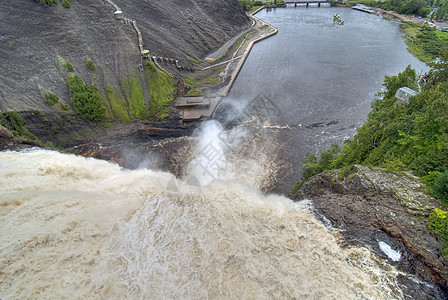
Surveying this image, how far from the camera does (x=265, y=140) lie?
110 feet

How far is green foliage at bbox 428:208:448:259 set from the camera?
13.5 meters

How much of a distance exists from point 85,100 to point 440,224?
3847cm

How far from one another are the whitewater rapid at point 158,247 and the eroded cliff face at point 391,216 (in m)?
1.10

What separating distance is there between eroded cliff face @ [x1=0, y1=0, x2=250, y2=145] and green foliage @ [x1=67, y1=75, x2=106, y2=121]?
0.94 meters

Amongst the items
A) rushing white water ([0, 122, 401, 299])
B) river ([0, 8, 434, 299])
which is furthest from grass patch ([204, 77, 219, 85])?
rushing white water ([0, 122, 401, 299])

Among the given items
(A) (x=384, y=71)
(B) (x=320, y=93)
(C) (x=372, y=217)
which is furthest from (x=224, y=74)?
(C) (x=372, y=217)

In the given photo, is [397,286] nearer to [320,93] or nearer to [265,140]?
[265,140]

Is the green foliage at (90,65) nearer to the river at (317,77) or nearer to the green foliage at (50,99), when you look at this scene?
the green foliage at (50,99)

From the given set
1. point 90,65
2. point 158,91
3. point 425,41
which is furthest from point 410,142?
point 425,41

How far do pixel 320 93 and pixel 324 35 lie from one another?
3180 cm

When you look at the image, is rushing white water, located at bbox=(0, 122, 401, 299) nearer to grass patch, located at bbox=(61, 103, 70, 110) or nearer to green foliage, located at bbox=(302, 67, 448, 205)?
green foliage, located at bbox=(302, 67, 448, 205)

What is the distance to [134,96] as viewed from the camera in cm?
3719

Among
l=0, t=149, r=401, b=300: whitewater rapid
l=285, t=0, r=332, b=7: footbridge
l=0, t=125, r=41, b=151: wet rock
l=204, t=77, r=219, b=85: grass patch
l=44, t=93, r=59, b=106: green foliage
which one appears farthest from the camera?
l=285, t=0, r=332, b=7: footbridge

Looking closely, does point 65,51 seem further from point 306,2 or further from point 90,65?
point 306,2
